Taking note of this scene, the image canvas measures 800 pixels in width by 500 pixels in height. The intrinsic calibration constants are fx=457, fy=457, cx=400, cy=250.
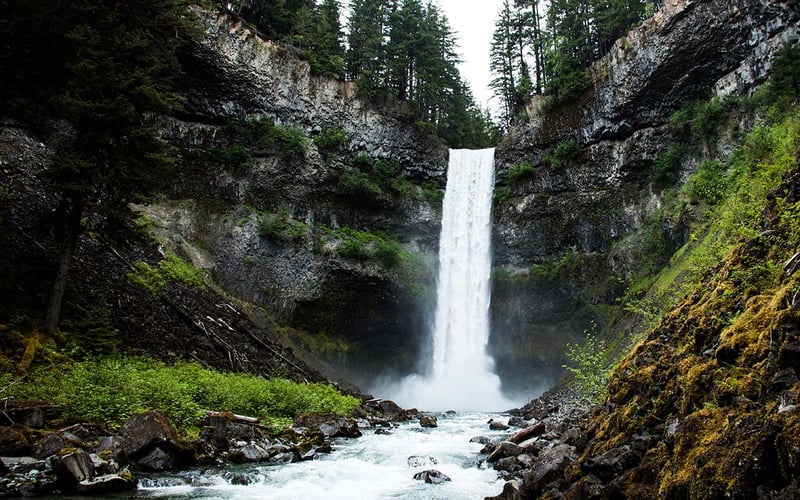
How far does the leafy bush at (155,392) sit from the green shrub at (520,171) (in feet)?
66.5

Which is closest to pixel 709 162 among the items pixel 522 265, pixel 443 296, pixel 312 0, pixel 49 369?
pixel 522 265

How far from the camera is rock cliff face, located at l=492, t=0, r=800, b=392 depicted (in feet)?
69.6

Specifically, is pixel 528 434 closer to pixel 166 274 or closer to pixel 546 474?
pixel 546 474

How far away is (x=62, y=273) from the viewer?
10.3 metres

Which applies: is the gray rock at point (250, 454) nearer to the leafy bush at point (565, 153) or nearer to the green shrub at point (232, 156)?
the green shrub at point (232, 156)

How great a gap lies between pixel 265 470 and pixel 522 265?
2292 centimetres

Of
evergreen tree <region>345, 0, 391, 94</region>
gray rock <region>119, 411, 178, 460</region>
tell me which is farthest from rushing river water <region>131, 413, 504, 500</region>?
evergreen tree <region>345, 0, 391, 94</region>

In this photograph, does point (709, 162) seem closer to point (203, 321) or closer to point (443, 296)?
point (443, 296)

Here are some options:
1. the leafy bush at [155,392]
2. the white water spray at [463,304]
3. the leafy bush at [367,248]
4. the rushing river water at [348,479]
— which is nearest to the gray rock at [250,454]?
the rushing river water at [348,479]

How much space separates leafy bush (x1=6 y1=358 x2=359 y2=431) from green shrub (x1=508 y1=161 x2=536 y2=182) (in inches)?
798

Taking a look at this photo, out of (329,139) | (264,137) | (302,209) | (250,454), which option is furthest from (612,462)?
(329,139)

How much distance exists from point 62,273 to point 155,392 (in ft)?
11.8

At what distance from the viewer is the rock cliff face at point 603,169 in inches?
835

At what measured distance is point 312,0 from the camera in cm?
3609
